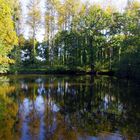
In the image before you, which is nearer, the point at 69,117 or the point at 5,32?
the point at 69,117

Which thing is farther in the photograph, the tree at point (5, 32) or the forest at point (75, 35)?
the forest at point (75, 35)

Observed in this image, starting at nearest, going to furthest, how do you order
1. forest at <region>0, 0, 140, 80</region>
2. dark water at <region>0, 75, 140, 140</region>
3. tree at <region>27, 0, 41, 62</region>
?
dark water at <region>0, 75, 140, 140</region>, forest at <region>0, 0, 140, 80</region>, tree at <region>27, 0, 41, 62</region>

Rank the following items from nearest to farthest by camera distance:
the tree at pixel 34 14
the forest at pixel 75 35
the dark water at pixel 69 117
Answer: the dark water at pixel 69 117 < the forest at pixel 75 35 < the tree at pixel 34 14

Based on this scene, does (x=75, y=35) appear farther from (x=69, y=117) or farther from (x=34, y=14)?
(x=69, y=117)

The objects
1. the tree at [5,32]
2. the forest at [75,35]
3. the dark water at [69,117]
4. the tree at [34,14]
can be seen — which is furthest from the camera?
the tree at [34,14]

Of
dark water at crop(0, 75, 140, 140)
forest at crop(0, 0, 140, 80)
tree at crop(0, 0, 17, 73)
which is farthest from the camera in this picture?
forest at crop(0, 0, 140, 80)

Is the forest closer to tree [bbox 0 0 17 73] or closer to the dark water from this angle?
tree [bbox 0 0 17 73]

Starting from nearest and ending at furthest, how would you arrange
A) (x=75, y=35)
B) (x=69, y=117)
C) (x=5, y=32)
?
(x=69, y=117) < (x=5, y=32) < (x=75, y=35)

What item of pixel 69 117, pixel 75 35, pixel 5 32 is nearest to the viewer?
pixel 69 117

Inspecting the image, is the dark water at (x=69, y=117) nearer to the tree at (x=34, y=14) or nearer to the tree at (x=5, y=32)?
the tree at (x=5, y=32)

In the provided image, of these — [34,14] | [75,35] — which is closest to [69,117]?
[75,35]

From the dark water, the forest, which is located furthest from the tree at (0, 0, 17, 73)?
the forest

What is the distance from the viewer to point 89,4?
58.2 metres

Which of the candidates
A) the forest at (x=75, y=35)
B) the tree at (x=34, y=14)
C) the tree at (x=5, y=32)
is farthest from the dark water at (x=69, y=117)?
the tree at (x=34, y=14)
